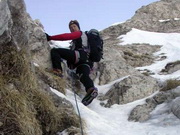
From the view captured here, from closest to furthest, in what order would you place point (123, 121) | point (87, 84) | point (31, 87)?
point (31, 87), point (123, 121), point (87, 84)

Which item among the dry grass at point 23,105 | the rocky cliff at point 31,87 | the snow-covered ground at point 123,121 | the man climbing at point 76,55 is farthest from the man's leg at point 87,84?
the dry grass at point 23,105

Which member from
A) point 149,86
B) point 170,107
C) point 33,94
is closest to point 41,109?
point 33,94

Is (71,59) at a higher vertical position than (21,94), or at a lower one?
lower

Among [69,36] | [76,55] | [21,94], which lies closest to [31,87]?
[21,94]

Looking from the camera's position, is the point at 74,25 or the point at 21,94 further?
the point at 74,25

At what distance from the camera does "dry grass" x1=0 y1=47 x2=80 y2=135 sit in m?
4.89

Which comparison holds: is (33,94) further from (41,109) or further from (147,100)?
(147,100)

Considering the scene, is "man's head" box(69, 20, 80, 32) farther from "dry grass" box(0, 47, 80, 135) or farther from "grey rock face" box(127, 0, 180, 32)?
"grey rock face" box(127, 0, 180, 32)

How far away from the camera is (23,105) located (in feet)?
16.9

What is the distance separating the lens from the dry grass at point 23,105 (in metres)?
4.89

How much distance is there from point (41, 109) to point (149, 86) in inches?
202

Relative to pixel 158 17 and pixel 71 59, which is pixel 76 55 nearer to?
pixel 71 59

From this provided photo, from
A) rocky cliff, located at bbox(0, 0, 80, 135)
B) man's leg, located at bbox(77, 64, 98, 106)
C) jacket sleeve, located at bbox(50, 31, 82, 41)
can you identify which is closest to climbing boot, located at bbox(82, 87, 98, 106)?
man's leg, located at bbox(77, 64, 98, 106)

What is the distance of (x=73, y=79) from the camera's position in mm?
10211
